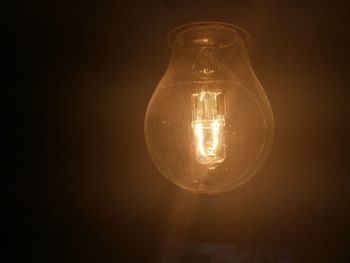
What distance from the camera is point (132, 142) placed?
91cm

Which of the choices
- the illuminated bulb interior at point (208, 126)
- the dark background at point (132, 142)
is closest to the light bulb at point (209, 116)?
the illuminated bulb interior at point (208, 126)

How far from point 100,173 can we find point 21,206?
211 mm

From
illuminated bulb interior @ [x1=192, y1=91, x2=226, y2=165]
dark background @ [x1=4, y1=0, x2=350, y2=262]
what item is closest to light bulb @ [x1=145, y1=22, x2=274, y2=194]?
illuminated bulb interior @ [x1=192, y1=91, x2=226, y2=165]

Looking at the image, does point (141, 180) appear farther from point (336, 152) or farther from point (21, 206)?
point (336, 152)

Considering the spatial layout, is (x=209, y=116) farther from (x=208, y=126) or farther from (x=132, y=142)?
(x=132, y=142)

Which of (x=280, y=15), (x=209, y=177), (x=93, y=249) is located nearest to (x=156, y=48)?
(x=280, y=15)

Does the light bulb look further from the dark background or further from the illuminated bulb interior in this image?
the dark background

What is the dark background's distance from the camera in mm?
828

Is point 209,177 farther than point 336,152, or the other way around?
point 336,152

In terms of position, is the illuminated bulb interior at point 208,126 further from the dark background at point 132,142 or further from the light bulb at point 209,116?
the dark background at point 132,142

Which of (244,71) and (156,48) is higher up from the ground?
(156,48)

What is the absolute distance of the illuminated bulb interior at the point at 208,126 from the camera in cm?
60

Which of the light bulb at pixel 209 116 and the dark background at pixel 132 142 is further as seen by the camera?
the dark background at pixel 132 142

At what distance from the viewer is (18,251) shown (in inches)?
38.0
